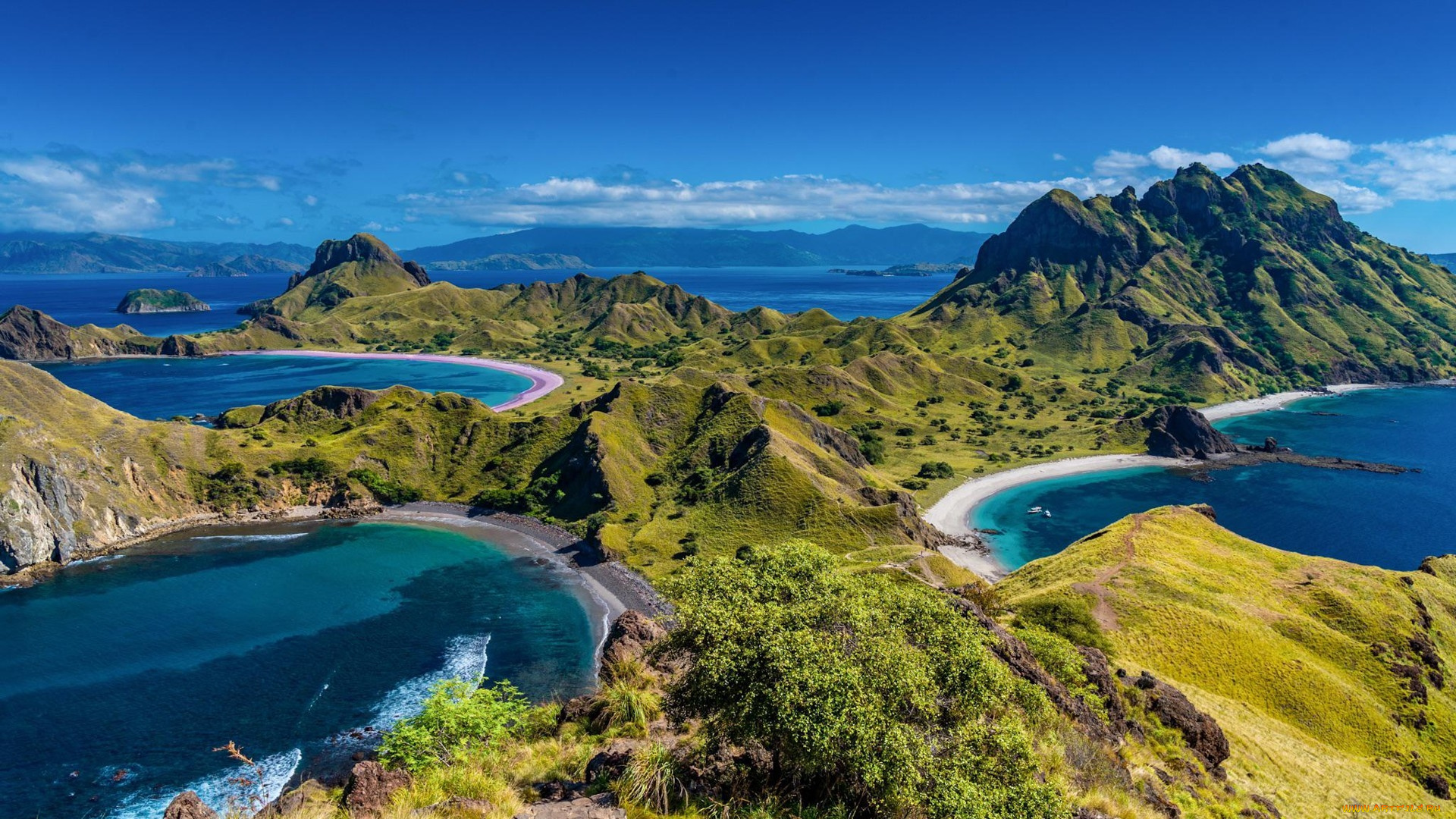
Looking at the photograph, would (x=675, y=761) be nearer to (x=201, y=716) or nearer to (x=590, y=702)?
(x=590, y=702)

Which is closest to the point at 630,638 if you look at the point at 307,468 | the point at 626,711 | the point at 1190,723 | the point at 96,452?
the point at 626,711

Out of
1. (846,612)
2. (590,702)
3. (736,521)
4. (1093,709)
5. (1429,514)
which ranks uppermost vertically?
(846,612)

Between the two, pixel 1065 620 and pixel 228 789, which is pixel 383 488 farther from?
pixel 1065 620

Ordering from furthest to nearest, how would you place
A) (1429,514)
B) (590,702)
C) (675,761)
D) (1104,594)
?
(1429,514) < (1104,594) < (590,702) < (675,761)

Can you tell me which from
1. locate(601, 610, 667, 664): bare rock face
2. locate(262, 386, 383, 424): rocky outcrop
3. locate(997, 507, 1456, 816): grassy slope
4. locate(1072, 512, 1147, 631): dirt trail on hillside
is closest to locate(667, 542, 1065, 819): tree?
locate(601, 610, 667, 664): bare rock face

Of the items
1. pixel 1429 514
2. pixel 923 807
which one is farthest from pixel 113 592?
pixel 1429 514

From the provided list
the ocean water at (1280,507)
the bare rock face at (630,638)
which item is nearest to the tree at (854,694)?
the bare rock face at (630,638)
